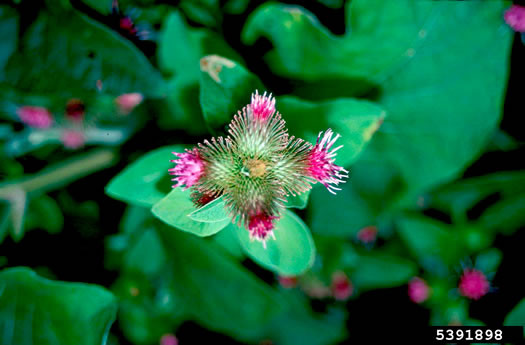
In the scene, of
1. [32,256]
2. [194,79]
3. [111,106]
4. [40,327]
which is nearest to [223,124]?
[194,79]

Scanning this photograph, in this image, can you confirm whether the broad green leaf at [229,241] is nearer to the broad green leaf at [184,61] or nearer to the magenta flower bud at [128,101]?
the broad green leaf at [184,61]

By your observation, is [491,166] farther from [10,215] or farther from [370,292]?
[10,215]

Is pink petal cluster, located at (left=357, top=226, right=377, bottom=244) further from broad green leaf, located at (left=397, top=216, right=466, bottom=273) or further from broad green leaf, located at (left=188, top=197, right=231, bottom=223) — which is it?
broad green leaf, located at (left=188, top=197, right=231, bottom=223)

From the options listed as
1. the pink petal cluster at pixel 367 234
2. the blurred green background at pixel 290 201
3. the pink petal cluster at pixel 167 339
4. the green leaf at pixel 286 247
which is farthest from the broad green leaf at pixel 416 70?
the pink petal cluster at pixel 167 339

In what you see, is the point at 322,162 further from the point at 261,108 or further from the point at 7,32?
the point at 7,32

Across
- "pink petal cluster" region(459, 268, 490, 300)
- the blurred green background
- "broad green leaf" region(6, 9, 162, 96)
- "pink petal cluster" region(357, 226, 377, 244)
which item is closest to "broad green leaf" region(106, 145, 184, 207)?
the blurred green background

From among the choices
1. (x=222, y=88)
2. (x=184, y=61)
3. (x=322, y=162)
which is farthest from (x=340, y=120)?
(x=184, y=61)
